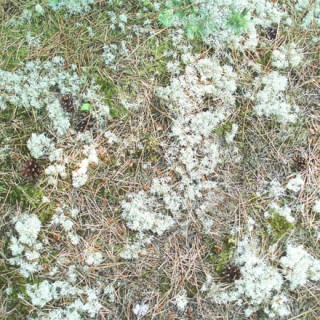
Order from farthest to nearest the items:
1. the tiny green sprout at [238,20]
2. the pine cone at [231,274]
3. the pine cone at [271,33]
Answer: the pine cone at [271,33]
the pine cone at [231,274]
the tiny green sprout at [238,20]

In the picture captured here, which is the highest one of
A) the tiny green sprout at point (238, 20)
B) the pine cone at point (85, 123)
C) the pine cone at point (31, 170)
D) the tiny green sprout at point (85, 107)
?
the tiny green sprout at point (238, 20)

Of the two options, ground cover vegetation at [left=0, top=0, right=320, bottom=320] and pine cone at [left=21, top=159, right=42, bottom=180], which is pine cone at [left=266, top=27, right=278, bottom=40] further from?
pine cone at [left=21, top=159, right=42, bottom=180]

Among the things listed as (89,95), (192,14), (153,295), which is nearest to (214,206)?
(153,295)

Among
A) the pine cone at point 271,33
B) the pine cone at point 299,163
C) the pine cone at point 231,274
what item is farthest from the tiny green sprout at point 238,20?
the pine cone at point 231,274

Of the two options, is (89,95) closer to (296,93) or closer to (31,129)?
(31,129)

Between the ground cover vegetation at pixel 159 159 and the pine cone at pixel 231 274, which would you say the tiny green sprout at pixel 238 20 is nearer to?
the ground cover vegetation at pixel 159 159
